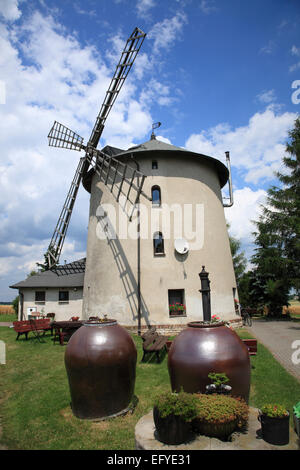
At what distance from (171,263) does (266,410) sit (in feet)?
40.8

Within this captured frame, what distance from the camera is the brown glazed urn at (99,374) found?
5898 mm

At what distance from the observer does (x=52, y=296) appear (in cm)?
2289

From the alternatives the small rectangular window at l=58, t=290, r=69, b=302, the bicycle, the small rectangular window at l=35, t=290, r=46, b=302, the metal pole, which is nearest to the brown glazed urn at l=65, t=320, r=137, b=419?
the metal pole

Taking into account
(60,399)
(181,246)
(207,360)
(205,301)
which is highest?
(181,246)

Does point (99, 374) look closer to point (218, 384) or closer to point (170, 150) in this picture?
point (218, 384)

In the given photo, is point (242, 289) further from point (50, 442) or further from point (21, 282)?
point (50, 442)

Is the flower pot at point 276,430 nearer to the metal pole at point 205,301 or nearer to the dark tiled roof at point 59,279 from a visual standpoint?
the metal pole at point 205,301

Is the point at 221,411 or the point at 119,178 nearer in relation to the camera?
the point at 221,411

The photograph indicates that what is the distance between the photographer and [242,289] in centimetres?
3294

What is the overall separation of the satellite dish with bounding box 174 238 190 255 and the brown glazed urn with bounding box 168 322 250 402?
10.6m

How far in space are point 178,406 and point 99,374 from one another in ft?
7.30

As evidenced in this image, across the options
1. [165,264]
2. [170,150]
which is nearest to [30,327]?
[165,264]

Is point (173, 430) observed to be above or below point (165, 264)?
below

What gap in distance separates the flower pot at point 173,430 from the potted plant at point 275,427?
1.04 meters
